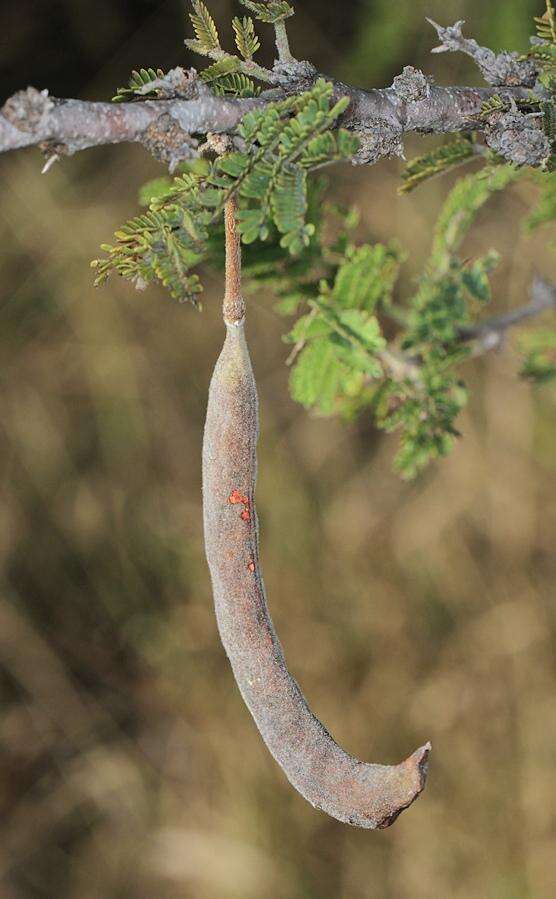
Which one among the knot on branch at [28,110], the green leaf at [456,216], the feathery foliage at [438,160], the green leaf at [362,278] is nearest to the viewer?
the knot on branch at [28,110]

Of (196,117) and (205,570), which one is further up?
(205,570)

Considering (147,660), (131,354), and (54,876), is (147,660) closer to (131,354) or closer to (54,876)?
(54,876)

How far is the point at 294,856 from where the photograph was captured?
14.1 ft

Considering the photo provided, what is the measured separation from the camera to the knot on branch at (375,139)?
1.13 meters

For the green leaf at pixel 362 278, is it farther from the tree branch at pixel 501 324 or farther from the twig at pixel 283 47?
the twig at pixel 283 47

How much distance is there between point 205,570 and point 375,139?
3.58 metres

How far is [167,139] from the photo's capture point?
1.00 m

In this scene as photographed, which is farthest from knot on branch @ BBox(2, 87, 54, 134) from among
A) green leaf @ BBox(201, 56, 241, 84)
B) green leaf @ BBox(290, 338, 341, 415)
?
green leaf @ BBox(290, 338, 341, 415)

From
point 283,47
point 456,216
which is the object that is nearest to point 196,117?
point 283,47

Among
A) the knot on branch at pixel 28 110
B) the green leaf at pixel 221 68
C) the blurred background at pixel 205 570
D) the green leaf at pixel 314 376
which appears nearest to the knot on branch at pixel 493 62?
the green leaf at pixel 221 68

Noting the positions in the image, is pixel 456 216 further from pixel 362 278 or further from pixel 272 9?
pixel 272 9

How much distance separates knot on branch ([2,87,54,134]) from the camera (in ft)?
2.88

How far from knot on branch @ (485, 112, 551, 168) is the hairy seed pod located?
439 mm

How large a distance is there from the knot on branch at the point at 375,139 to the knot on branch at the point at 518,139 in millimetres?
162
